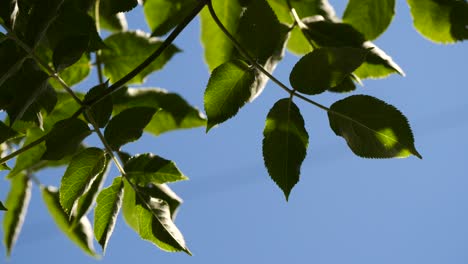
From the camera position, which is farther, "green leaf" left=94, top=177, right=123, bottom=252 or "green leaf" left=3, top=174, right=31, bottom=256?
"green leaf" left=3, top=174, right=31, bottom=256

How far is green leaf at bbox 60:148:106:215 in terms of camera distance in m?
1.18

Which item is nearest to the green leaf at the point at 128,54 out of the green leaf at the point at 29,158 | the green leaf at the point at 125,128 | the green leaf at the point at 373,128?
the green leaf at the point at 29,158

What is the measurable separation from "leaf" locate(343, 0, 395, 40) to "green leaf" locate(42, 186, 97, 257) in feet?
2.57

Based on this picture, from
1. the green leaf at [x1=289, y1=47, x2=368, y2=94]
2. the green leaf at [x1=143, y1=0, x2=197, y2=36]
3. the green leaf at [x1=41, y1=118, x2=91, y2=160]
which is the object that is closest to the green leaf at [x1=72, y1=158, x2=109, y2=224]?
the green leaf at [x1=41, y1=118, x2=91, y2=160]

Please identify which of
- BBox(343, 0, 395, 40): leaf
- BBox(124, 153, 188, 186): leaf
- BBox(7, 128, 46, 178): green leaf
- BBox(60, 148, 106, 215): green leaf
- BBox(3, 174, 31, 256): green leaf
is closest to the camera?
BBox(60, 148, 106, 215): green leaf

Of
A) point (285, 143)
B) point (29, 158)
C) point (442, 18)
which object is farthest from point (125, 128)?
point (442, 18)

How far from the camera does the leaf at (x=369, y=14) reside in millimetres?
1398

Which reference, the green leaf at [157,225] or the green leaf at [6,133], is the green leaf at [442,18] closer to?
the green leaf at [157,225]

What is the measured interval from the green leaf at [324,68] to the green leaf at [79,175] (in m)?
0.39

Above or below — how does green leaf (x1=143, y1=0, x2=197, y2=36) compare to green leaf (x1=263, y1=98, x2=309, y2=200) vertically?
above

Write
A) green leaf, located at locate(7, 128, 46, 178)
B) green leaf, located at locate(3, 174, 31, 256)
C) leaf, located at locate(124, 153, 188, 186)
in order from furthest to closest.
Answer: green leaf, located at locate(3, 174, 31, 256), green leaf, located at locate(7, 128, 46, 178), leaf, located at locate(124, 153, 188, 186)

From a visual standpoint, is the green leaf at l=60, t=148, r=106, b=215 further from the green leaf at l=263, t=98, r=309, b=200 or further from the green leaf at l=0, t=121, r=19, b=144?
the green leaf at l=263, t=98, r=309, b=200

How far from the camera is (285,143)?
1.13m

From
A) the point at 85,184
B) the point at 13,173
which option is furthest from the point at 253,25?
the point at 13,173
